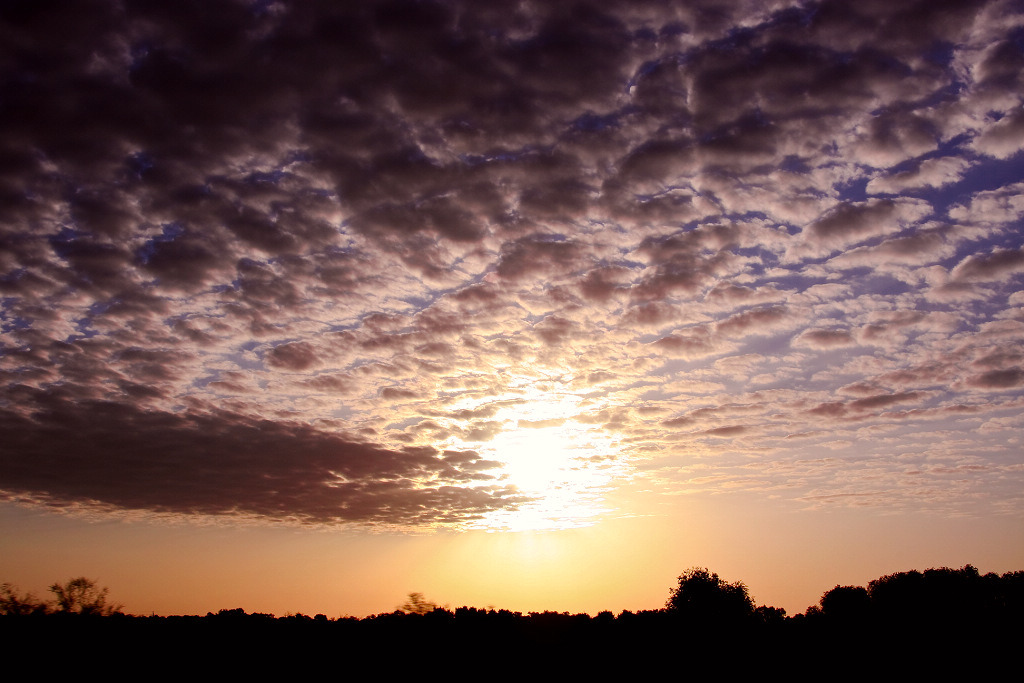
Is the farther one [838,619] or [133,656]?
[838,619]

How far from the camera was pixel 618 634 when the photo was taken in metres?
84.8

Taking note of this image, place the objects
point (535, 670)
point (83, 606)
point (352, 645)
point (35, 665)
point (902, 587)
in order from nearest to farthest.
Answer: point (35, 665), point (352, 645), point (535, 670), point (83, 606), point (902, 587)

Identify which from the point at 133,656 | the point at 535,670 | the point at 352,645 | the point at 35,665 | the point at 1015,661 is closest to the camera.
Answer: the point at 35,665

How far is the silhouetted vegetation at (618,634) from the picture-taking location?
54781mm

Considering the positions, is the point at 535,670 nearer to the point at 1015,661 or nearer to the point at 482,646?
the point at 482,646

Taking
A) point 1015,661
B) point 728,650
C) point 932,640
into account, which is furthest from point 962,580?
point 728,650

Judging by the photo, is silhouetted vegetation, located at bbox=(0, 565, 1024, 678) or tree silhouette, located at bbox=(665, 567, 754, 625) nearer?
silhouetted vegetation, located at bbox=(0, 565, 1024, 678)

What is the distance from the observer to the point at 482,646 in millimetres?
68312

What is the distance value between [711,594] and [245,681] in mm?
99648

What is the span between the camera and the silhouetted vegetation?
54.8m

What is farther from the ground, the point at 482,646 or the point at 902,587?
the point at 902,587

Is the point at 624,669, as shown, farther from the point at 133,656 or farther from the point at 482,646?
the point at 133,656

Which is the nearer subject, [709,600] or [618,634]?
[618,634]

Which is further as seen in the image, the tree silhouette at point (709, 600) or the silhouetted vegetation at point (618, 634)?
the tree silhouette at point (709, 600)
